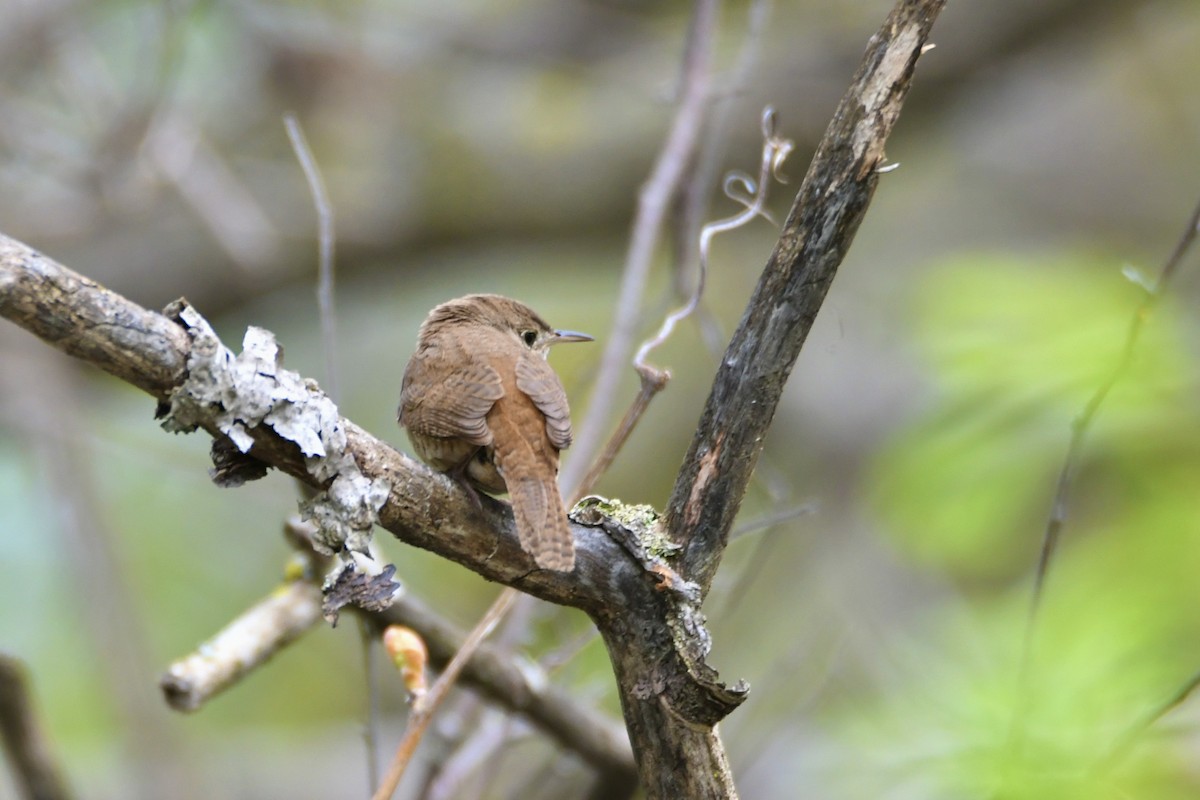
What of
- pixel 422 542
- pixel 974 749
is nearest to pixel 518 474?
pixel 422 542

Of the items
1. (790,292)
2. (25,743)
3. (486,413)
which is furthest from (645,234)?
(25,743)

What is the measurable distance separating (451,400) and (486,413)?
0.08 metres

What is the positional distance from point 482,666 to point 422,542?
0.98m

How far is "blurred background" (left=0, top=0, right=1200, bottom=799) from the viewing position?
176 inches

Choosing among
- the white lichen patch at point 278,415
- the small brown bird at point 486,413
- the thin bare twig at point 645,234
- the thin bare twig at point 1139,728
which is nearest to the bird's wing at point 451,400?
the small brown bird at point 486,413

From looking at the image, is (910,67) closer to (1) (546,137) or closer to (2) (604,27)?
(1) (546,137)

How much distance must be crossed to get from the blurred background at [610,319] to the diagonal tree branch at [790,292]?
4.95 ft

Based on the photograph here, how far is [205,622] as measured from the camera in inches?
276

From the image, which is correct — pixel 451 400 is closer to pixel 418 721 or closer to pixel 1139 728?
pixel 418 721

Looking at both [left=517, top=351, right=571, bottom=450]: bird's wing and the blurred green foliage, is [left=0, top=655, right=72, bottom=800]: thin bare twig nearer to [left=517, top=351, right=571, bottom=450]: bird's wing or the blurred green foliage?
[left=517, top=351, right=571, bottom=450]: bird's wing

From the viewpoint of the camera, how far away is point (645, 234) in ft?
11.5

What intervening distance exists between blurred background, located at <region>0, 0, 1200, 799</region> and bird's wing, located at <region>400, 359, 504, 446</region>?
1.15m

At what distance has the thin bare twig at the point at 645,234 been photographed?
341 cm

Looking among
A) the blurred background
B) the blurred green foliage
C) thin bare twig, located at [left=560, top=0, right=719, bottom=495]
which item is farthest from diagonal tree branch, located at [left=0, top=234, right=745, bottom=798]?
the blurred background
